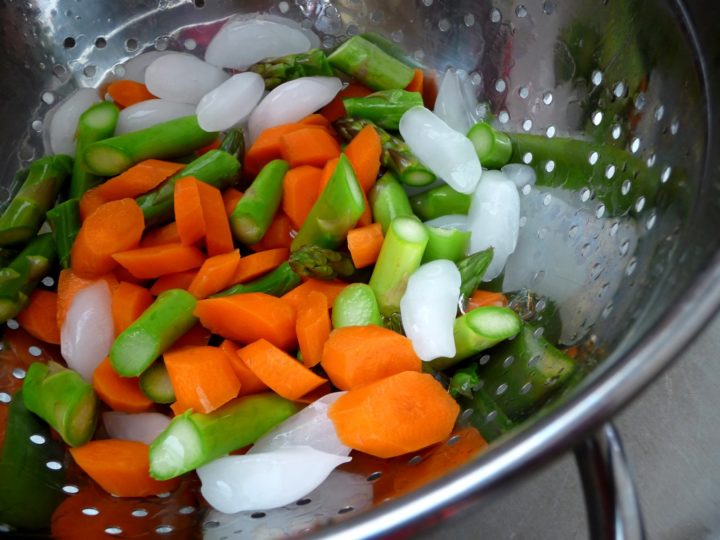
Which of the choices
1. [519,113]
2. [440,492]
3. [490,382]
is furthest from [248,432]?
[519,113]

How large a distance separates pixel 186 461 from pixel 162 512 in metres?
0.15

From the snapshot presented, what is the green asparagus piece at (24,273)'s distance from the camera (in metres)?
1.27

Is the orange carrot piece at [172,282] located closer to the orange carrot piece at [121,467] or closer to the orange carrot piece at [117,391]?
the orange carrot piece at [117,391]

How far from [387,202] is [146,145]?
456 mm

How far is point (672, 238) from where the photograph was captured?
911 millimetres

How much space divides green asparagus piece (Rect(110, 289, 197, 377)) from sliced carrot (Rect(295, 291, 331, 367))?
7.1 inches

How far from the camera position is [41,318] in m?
1.30

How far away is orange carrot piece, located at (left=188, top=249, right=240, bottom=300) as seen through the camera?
49.4 inches

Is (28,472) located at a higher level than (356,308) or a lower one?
lower

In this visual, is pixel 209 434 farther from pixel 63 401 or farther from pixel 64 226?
pixel 64 226

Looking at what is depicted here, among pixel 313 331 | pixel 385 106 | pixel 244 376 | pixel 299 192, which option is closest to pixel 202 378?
pixel 244 376

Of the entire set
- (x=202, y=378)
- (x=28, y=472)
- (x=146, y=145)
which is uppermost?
(x=146, y=145)

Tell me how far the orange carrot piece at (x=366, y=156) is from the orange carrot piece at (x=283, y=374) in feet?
1.24

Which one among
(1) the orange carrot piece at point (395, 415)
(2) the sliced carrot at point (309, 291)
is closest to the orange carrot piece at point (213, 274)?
(2) the sliced carrot at point (309, 291)
